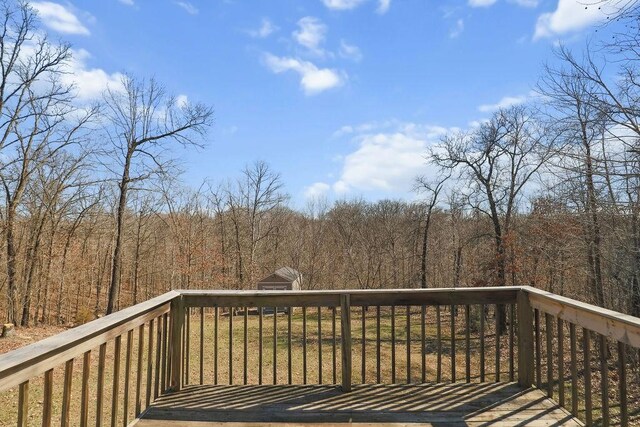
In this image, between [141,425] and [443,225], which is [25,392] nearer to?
[141,425]

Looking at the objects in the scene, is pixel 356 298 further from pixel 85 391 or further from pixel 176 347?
pixel 85 391

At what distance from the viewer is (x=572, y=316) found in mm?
Answer: 2648

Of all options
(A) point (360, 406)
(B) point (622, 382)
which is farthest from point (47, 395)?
(B) point (622, 382)

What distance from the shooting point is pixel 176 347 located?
3320 mm

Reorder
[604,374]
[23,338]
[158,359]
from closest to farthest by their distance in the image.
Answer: [604,374]
[158,359]
[23,338]

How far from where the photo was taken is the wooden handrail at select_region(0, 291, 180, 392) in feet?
4.58

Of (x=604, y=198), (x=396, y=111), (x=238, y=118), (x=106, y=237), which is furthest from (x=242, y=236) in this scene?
(x=604, y=198)

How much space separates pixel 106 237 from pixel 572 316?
22.0 m

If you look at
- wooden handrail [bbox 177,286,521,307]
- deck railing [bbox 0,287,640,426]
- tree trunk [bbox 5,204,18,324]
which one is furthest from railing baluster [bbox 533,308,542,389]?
tree trunk [bbox 5,204,18,324]

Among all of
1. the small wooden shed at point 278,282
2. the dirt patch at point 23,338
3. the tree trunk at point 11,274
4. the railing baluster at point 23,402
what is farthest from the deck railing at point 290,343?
the small wooden shed at point 278,282

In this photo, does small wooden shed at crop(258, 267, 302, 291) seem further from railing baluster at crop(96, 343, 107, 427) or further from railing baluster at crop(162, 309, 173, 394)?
railing baluster at crop(96, 343, 107, 427)

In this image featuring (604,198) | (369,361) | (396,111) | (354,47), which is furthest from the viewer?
(396,111)

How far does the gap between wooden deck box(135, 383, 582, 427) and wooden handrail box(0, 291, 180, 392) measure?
0.71 m

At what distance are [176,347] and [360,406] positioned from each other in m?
1.49
